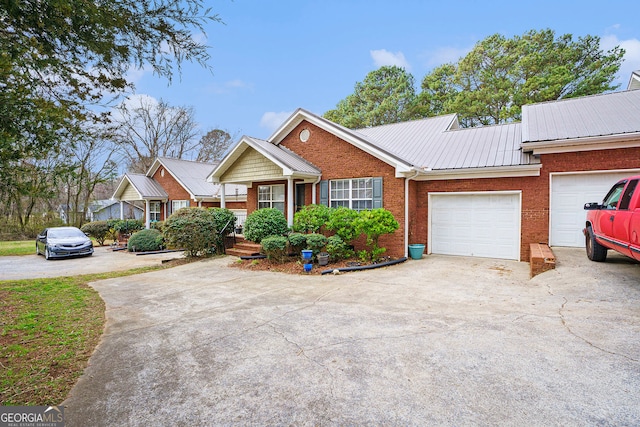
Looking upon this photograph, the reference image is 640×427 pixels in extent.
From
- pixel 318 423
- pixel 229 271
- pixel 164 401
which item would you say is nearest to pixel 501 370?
pixel 318 423

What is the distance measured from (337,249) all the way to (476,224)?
5.12m

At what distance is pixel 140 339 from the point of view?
4609 mm

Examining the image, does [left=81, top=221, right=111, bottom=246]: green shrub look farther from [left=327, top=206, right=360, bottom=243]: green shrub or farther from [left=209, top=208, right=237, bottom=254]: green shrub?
[left=327, top=206, right=360, bottom=243]: green shrub

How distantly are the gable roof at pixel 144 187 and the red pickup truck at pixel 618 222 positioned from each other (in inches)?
954

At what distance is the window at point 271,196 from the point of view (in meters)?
14.1

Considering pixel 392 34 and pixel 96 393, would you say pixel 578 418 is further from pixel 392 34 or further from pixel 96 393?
pixel 392 34

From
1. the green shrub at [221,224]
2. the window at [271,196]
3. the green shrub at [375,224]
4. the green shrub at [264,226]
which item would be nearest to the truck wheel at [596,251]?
the green shrub at [375,224]

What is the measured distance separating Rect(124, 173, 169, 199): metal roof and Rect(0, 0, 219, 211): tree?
792 inches

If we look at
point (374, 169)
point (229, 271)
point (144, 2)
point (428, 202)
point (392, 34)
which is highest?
point (392, 34)

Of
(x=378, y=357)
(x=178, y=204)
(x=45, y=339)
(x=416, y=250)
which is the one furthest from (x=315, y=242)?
(x=178, y=204)

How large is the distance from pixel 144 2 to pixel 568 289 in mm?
8768

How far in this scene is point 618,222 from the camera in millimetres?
6000

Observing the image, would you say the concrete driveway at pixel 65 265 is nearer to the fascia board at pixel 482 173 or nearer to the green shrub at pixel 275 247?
the green shrub at pixel 275 247

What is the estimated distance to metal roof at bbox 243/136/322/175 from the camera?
12.0 meters
